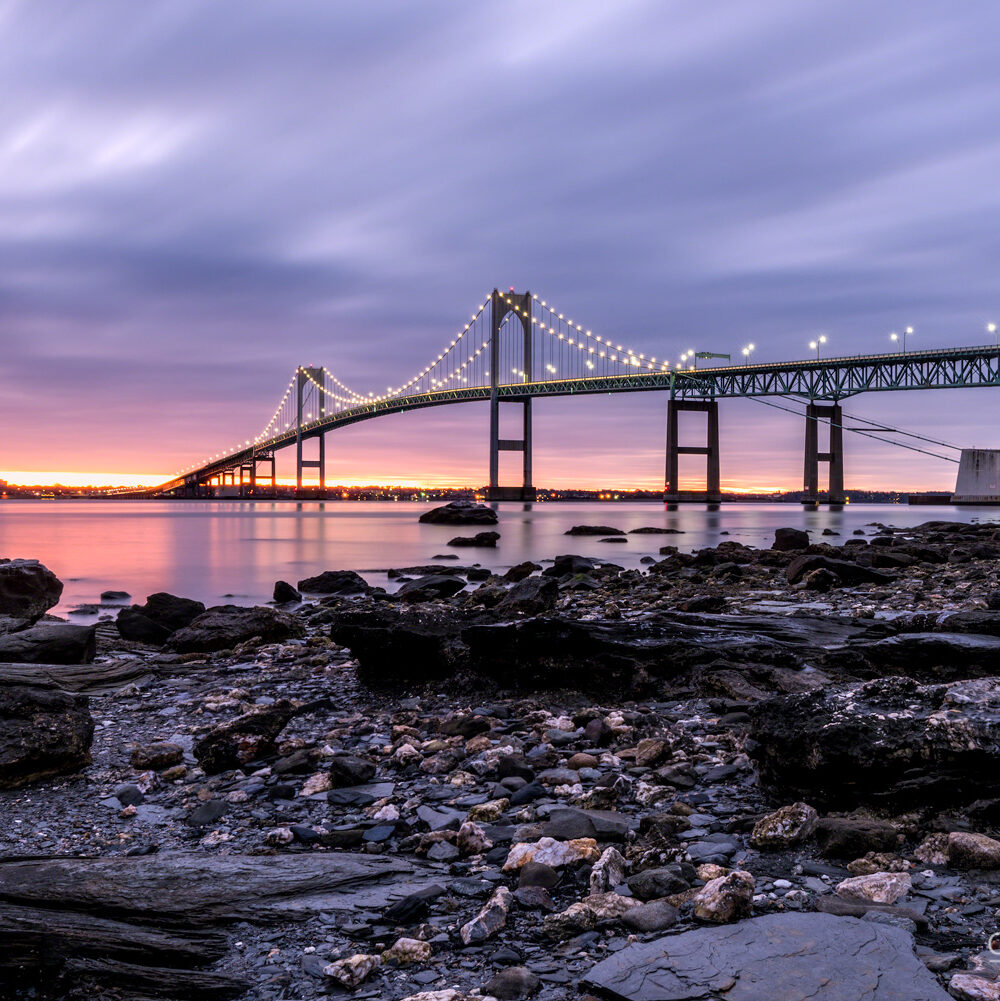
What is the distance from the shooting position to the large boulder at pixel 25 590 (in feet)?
30.8

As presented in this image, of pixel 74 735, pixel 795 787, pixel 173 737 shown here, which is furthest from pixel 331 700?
pixel 795 787

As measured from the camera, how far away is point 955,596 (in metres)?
8.62

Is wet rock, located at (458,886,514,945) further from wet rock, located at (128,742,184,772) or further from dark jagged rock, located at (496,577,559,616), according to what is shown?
dark jagged rock, located at (496,577,559,616)

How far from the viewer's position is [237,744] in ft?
12.9

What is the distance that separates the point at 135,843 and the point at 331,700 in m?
2.20

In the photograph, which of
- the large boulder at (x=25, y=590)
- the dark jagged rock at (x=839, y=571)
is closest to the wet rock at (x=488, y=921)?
the large boulder at (x=25, y=590)

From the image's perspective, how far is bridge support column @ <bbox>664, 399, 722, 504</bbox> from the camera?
74.5 m

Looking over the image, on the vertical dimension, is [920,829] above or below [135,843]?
above

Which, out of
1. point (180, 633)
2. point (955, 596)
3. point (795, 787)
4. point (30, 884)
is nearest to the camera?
point (30, 884)

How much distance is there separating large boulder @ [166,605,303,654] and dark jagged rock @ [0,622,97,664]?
946 mm

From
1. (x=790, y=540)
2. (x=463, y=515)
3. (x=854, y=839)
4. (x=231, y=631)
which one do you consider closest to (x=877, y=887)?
(x=854, y=839)

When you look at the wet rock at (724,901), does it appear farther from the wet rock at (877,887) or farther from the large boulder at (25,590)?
the large boulder at (25,590)

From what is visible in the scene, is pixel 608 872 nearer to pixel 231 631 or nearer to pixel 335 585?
pixel 231 631

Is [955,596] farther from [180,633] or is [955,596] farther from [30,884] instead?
[30,884]
